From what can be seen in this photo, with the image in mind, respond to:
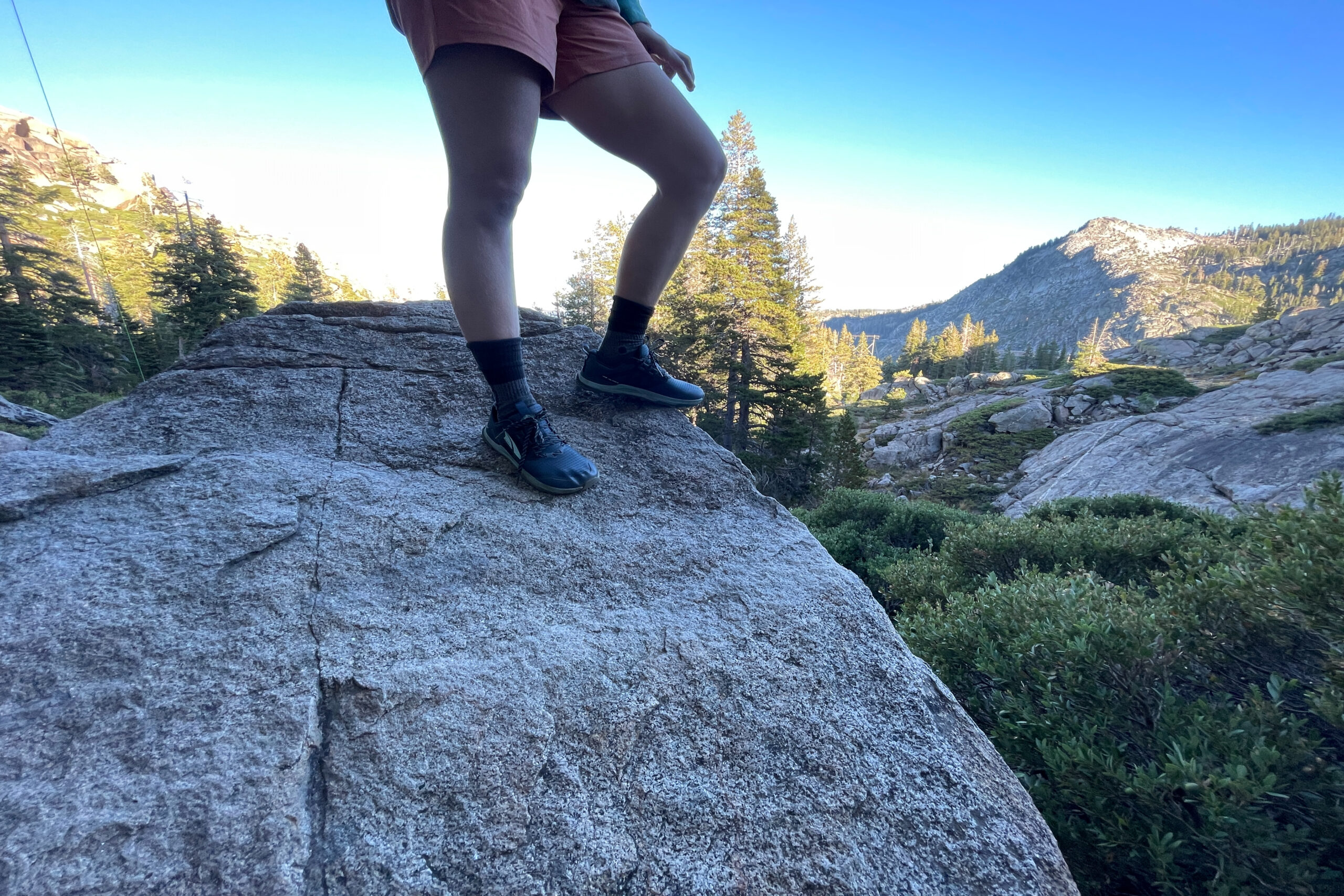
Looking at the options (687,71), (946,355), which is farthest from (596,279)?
(946,355)

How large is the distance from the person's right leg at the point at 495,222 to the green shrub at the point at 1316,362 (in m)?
23.4

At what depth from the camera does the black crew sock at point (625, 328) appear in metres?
2.42

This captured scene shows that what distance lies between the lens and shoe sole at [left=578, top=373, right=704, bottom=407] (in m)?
2.61

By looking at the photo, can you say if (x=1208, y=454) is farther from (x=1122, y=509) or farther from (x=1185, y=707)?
(x=1185, y=707)

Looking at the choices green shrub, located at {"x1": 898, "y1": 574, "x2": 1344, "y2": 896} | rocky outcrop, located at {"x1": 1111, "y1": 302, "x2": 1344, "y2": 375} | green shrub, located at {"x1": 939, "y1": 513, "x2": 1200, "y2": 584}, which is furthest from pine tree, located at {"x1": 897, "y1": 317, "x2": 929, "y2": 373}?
green shrub, located at {"x1": 898, "y1": 574, "x2": 1344, "y2": 896}

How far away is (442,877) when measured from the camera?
3.02 ft

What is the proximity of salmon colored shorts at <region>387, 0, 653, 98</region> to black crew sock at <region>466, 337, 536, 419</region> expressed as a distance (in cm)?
89

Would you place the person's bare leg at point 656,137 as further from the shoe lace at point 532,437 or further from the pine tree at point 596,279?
the pine tree at point 596,279

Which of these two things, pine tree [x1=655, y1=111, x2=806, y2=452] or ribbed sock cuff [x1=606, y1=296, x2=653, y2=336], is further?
pine tree [x1=655, y1=111, x2=806, y2=452]

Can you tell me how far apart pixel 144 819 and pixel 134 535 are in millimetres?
916

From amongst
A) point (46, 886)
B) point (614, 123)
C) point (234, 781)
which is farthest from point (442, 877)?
point (614, 123)

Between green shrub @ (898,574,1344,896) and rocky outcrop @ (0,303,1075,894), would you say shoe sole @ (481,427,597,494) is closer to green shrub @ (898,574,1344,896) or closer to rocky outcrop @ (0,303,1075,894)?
rocky outcrop @ (0,303,1075,894)

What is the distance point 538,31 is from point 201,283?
26.6 m

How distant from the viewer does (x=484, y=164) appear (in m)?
1.73
